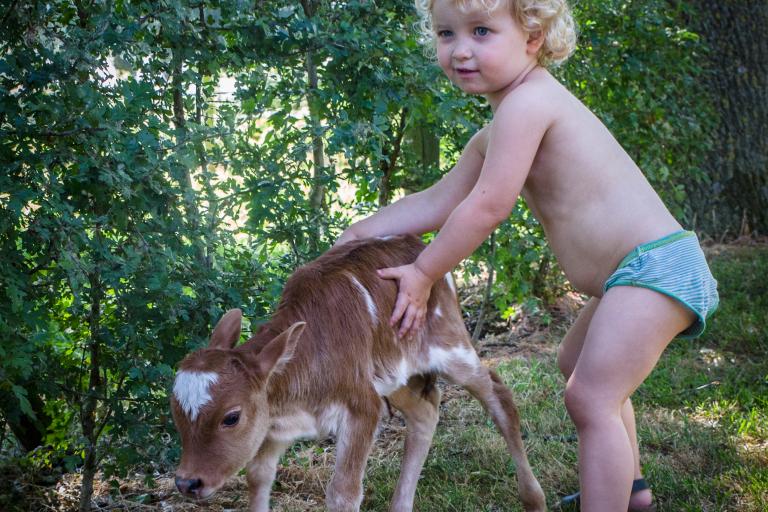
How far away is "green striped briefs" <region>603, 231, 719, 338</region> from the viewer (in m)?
3.00

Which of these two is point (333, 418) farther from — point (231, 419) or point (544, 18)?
point (544, 18)

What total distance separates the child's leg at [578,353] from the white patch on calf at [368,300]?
891 mm

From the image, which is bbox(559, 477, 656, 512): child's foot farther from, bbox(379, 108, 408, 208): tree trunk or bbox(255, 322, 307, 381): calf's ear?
bbox(379, 108, 408, 208): tree trunk

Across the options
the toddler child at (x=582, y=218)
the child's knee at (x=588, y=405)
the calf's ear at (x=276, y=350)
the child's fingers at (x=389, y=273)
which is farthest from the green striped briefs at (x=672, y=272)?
the calf's ear at (x=276, y=350)

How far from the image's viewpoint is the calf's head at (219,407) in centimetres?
284

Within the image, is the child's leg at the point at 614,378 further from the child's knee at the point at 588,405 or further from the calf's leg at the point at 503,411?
the calf's leg at the point at 503,411

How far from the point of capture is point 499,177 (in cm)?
311

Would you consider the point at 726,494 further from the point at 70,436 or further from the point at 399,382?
the point at 70,436

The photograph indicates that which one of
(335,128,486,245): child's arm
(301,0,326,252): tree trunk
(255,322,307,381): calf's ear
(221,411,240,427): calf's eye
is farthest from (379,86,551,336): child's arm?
(301,0,326,252): tree trunk

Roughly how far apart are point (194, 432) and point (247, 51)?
2.02 meters

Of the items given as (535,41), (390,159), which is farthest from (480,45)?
(390,159)

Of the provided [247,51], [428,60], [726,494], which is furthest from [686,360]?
[247,51]

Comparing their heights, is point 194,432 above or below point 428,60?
below

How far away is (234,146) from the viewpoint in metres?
4.06
